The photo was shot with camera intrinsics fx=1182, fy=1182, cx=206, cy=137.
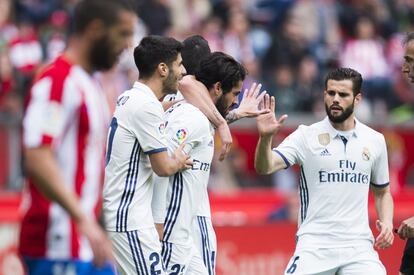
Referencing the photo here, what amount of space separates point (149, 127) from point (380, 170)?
2304mm

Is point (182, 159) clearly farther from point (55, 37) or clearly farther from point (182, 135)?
point (55, 37)

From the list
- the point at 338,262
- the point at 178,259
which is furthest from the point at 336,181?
the point at 178,259

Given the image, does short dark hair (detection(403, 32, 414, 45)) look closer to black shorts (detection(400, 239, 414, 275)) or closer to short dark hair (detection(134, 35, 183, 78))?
black shorts (detection(400, 239, 414, 275))

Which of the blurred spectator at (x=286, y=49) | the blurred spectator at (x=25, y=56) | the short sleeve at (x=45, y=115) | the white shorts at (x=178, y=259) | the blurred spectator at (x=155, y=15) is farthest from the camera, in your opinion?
the blurred spectator at (x=286, y=49)

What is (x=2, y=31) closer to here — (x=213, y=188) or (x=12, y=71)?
(x=12, y=71)

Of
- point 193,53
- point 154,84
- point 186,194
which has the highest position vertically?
point 193,53

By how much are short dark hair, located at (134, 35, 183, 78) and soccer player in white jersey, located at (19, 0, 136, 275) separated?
242 cm

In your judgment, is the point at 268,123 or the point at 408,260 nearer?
A: the point at 268,123

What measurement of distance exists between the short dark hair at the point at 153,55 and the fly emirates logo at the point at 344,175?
5.52 feet

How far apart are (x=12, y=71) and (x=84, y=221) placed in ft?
38.1

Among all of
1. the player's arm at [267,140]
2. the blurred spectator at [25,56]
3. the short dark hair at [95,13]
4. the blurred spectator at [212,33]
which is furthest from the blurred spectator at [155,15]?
the short dark hair at [95,13]

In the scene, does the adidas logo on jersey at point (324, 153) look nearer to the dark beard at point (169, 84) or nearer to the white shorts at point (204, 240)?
the white shorts at point (204, 240)

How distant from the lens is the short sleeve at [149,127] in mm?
8234

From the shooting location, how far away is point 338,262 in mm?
9297
